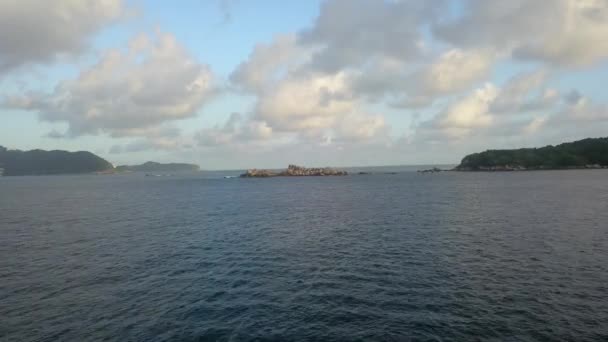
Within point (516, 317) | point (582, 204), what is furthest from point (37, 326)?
point (582, 204)

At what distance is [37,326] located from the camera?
27.4 meters

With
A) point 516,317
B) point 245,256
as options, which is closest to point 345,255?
point 245,256

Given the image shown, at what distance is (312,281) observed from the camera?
3672 centimetres

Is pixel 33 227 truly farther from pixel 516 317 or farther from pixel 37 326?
pixel 516 317

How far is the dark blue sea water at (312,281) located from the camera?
86.6 feet

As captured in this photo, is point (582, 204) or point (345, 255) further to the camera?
point (582, 204)

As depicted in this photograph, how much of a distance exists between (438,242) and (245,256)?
2763 cm

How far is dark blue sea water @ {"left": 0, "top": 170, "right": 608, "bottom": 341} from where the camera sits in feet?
86.6

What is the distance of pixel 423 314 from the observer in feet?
92.6

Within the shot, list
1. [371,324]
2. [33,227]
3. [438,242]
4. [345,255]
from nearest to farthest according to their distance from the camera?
[371,324], [345,255], [438,242], [33,227]

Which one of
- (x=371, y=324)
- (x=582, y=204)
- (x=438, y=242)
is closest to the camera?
(x=371, y=324)

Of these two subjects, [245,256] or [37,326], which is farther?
[245,256]

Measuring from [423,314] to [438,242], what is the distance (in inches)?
1025

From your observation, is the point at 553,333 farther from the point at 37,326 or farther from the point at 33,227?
the point at 33,227
